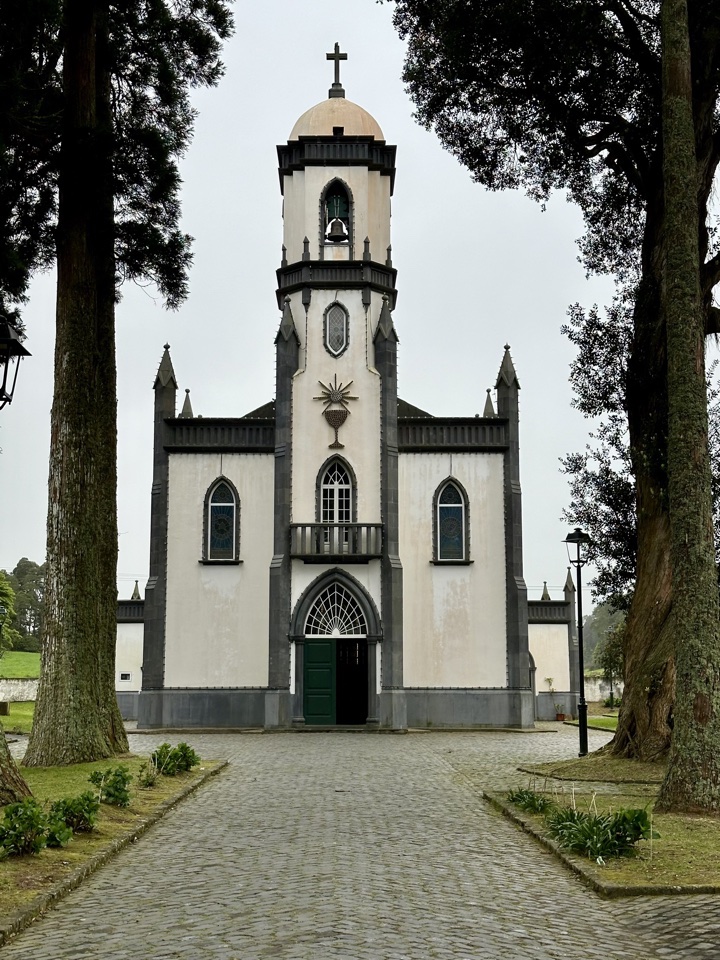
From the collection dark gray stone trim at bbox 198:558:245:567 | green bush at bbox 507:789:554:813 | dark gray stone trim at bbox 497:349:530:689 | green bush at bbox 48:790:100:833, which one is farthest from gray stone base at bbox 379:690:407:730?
green bush at bbox 48:790:100:833

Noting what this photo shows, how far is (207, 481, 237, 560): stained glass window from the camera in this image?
31062mm

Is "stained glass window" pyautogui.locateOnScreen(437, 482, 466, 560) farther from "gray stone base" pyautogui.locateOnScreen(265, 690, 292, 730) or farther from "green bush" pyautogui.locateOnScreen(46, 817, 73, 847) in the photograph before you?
"green bush" pyautogui.locateOnScreen(46, 817, 73, 847)

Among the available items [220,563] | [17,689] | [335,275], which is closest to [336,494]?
[220,563]

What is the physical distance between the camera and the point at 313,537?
30047 mm

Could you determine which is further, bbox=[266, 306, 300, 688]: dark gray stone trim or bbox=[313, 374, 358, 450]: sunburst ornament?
bbox=[313, 374, 358, 450]: sunburst ornament

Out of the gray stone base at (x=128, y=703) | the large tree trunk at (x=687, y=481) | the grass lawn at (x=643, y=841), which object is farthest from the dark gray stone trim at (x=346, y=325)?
the large tree trunk at (x=687, y=481)

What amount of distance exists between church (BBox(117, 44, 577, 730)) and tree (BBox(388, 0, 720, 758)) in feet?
39.4

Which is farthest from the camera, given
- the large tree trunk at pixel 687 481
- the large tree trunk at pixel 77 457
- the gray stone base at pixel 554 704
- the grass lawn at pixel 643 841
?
the gray stone base at pixel 554 704

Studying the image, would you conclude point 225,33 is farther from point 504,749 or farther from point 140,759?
point 504,749

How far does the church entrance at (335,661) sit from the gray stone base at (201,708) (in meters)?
Result: 1.43

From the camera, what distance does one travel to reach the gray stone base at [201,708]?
30.2 m

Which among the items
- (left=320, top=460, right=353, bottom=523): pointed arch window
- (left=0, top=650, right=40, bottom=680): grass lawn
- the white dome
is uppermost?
the white dome

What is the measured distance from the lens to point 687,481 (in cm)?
1176

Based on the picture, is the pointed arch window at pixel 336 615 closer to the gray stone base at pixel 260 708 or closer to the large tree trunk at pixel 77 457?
the gray stone base at pixel 260 708
